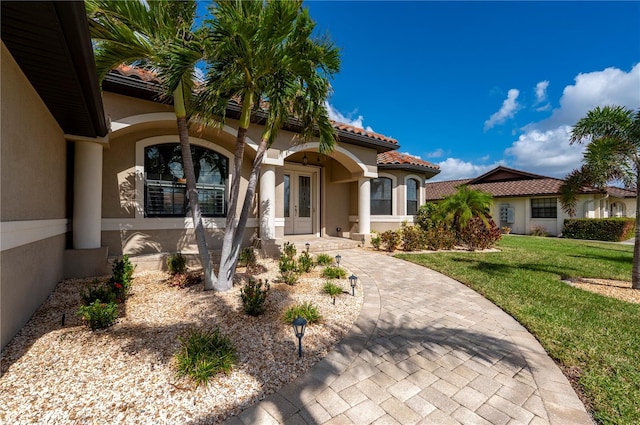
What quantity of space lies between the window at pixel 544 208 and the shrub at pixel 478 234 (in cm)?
1305

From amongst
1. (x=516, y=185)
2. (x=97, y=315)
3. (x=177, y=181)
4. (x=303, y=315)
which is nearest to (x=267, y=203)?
(x=177, y=181)

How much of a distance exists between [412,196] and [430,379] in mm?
12796

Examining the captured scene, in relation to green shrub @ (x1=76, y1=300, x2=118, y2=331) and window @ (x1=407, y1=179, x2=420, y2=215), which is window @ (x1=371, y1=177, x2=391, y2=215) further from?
green shrub @ (x1=76, y1=300, x2=118, y2=331)

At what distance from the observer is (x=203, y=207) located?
888cm

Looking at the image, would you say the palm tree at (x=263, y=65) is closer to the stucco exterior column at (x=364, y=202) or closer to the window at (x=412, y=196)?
the stucco exterior column at (x=364, y=202)

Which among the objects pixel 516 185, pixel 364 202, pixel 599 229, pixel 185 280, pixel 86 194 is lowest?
pixel 185 280

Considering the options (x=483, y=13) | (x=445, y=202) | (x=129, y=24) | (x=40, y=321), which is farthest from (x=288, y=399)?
(x=483, y=13)

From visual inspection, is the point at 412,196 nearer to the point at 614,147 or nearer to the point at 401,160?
the point at 401,160

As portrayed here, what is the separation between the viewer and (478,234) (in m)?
12.1

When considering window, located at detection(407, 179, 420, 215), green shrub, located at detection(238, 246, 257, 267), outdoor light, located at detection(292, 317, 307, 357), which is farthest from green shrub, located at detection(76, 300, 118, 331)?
window, located at detection(407, 179, 420, 215)

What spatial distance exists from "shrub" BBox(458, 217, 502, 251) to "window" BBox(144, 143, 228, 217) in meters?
10.4

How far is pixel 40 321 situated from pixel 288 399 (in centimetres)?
410

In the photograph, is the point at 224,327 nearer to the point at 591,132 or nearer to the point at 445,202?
the point at 591,132

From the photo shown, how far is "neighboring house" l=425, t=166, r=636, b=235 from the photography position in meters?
20.7
